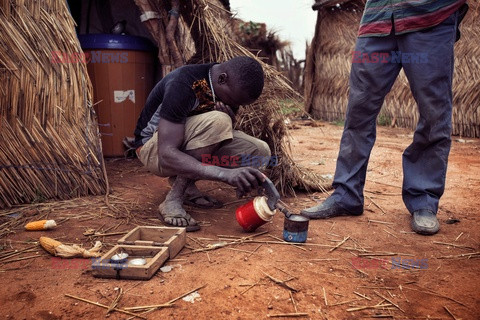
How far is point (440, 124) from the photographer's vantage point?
2.13 metres

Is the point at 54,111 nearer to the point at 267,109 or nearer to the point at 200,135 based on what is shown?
the point at 200,135

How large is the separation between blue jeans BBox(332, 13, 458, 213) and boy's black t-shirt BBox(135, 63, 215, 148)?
968mm

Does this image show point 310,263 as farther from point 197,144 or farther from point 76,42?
point 76,42

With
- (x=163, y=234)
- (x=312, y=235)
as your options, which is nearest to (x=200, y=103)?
(x=163, y=234)

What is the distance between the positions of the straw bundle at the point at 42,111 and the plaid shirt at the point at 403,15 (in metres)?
1.97

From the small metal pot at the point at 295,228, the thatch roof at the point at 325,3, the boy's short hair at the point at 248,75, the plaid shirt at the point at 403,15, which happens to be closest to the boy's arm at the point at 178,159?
the small metal pot at the point at 295,228

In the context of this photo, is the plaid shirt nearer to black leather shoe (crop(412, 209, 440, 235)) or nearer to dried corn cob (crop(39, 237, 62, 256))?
black leather shoe (crop(412, 209, 440, 235))

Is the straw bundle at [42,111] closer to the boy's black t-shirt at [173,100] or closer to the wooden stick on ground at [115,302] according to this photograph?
the boy's black t-shirt at [173,100]

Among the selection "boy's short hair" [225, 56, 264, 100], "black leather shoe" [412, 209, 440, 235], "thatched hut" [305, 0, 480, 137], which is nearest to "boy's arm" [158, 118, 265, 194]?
"boy's short hair" [225, 56, 264, 100]

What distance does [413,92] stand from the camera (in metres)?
2.21

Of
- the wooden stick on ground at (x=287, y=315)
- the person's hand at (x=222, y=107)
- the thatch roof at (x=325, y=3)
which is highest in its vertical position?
the thatch roof at (x=325, y=3)

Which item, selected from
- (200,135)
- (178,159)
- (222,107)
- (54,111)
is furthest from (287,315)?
(54,111)

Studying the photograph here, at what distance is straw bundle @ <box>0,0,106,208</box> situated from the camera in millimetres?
2342

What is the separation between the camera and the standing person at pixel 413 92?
6.68 ft
